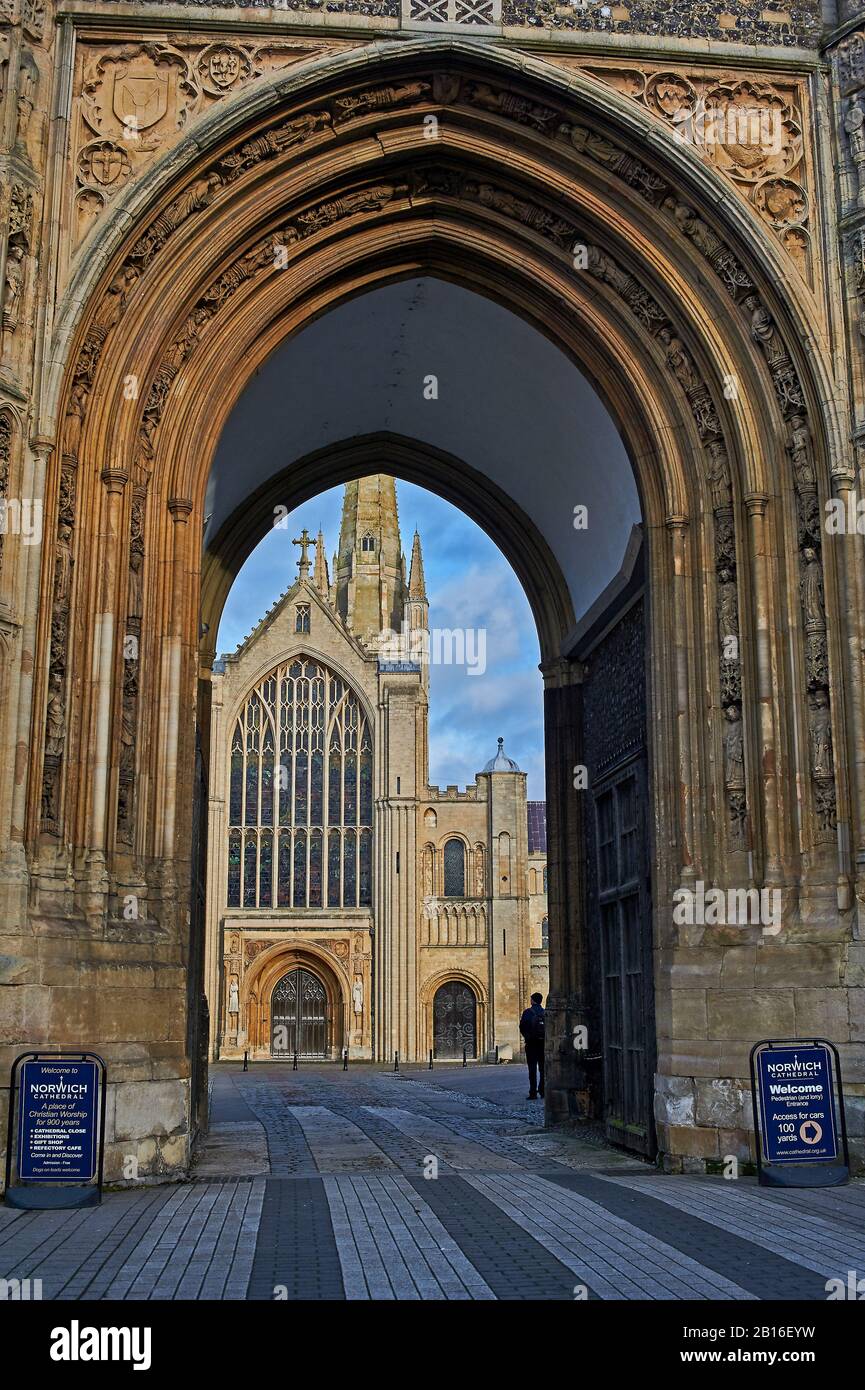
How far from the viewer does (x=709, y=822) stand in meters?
11.7

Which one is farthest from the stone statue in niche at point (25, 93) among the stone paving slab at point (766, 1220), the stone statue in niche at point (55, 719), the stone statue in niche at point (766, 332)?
the stone paving slab at point (766, 1220)

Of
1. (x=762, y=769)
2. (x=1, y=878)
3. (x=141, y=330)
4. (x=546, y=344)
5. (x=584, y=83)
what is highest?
(x=584, y=83)

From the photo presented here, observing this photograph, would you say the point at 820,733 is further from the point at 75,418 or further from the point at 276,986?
the point at 276,986

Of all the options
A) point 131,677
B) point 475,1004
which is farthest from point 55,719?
point 475,1004

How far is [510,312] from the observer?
13.9 meters

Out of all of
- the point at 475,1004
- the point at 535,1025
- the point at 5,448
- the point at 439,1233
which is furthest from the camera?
the point at 475,1004

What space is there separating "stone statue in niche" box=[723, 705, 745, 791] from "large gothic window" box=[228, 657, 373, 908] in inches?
1600

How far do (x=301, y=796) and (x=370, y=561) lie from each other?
1689 centimetres

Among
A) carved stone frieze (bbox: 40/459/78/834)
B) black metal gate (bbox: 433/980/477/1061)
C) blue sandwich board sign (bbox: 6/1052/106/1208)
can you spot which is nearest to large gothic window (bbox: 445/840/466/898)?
black metal gate (bbox: 433/980/477/1061)

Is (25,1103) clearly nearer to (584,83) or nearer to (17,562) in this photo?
(17,562)

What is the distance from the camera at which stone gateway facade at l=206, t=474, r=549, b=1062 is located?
1983 inches

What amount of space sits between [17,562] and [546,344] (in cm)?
625
